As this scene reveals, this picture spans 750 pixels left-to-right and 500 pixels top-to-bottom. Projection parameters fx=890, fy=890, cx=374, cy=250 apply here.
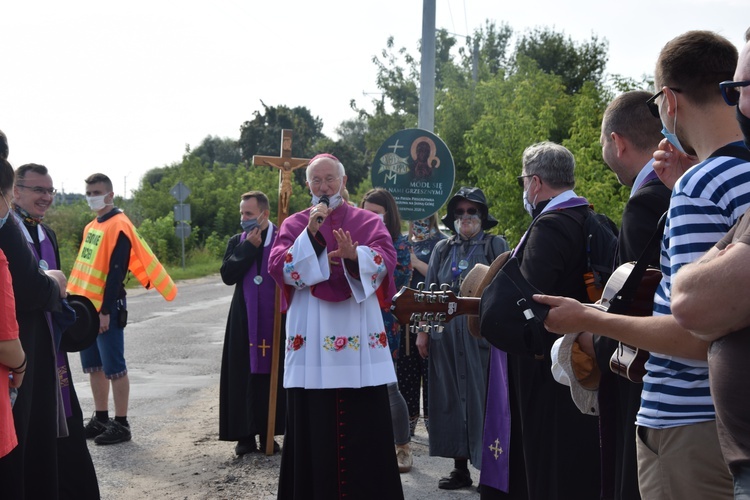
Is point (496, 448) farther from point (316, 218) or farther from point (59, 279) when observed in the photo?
point (59, 279)

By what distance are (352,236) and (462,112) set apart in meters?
16.1

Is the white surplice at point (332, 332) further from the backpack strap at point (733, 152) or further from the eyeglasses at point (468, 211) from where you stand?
the backpack strap at point (733, 152)

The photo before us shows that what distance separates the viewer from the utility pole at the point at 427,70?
9.91 meters

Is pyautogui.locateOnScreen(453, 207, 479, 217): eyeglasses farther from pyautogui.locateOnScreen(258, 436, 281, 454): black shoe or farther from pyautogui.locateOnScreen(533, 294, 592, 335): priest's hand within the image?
pyautogui.locateOnScreen(533, 294, 592, 335): priest's hand

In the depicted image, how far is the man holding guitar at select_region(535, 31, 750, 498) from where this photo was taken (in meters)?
2.26

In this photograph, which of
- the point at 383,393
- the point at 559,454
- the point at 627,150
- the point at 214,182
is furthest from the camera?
the point at 214,182

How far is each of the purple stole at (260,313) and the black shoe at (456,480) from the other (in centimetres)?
175

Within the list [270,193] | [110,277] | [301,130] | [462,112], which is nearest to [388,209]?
[110,277]

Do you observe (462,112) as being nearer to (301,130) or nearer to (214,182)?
(214,182)

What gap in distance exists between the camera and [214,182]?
42.8 m

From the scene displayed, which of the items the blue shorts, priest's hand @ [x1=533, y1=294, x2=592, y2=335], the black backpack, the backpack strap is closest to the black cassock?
the blue shorts

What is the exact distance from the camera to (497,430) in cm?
448

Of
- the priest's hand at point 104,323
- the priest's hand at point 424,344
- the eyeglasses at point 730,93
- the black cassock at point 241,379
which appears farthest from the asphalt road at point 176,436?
the eyeglasses at point 730,93

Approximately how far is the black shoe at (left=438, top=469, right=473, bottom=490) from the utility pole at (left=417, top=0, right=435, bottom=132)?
15.1ft
